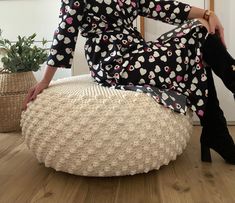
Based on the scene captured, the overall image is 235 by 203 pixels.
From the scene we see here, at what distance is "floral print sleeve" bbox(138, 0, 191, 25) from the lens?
4.15ft

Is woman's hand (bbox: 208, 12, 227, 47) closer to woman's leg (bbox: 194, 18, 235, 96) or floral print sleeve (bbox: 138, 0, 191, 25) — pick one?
woman's leg (bbox: 194, 18, 235, 96)

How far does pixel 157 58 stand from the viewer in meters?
1.11

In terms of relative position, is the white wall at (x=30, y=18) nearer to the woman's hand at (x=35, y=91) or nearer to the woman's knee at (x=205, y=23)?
the woman's hand at (x=35, y=91)

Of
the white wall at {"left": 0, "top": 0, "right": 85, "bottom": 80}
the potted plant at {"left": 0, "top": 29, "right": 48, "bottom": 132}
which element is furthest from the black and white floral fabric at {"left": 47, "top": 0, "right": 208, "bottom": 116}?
the white wall at {"left": 0, "top": 0, "right": 85, "bottom": 80}

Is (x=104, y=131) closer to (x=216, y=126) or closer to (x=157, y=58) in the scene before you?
(x=157, y=58)

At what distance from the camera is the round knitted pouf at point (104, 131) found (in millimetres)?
1000

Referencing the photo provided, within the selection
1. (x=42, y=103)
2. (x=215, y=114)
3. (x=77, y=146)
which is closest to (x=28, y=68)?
(x=42, y=103)

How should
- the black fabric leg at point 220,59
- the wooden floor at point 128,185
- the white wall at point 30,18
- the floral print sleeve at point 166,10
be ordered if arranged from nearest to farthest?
the wooden floor at point 128,185 < the black fabric leg at point 220,59 < the floral print sleeve at point 166,10 < the white wall at point 30,18

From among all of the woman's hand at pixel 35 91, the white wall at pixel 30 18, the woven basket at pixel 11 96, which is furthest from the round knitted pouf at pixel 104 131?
the white wall at pixel 30 18

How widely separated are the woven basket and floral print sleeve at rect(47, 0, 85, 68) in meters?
0.76

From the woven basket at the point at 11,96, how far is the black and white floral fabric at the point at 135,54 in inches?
29.7

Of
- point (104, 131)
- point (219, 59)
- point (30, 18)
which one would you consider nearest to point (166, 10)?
point (219, 59)

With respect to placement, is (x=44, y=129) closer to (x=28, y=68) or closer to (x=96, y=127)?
(x=96, y=127)

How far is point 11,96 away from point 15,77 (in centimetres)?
11
